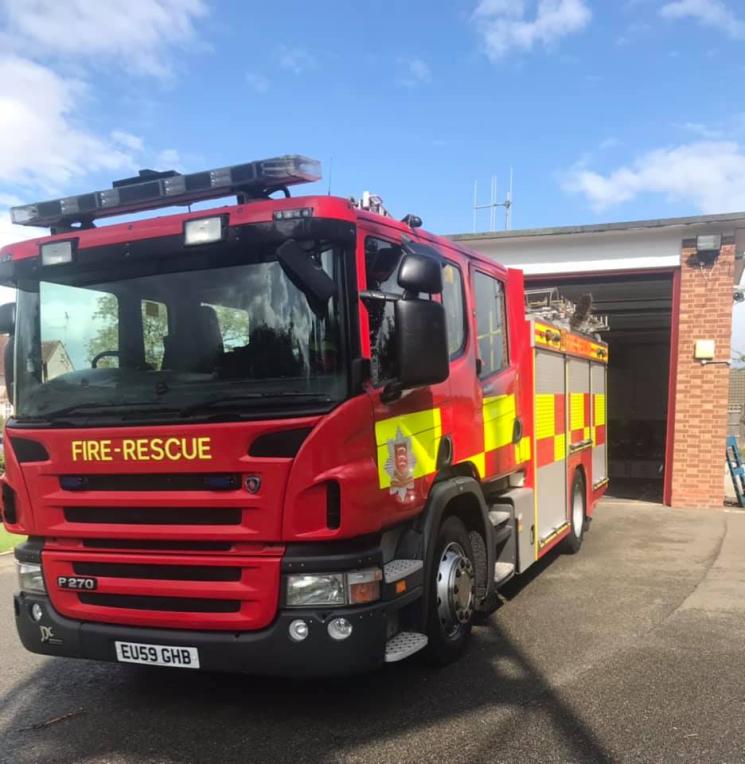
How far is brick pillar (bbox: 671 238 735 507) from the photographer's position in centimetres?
1040

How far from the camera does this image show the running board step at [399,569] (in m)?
3.42

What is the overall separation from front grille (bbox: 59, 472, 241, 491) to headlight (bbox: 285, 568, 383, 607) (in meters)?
0.53

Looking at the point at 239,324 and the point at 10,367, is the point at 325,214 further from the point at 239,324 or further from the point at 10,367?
the point at 10,367

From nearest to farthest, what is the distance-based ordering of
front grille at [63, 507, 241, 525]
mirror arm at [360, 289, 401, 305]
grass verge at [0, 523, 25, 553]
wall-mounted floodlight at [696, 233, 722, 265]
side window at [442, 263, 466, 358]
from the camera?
1. front grille at [63, 507, 241, 525]
2. mirror arm at [360, 289, 401, 305]
3. side window at [442, 263, 466, 358]
4. grass verge at [0, 523, 25, 553]
5. wall-mounted floodlight at [696, 233, 722, 265]

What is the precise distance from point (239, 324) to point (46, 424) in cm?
120

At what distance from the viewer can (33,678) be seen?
4367 millimetres

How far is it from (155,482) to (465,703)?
6.63 feet

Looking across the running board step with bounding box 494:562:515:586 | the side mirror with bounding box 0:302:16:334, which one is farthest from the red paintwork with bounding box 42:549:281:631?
the running board step with bounding box 494:562:515:586

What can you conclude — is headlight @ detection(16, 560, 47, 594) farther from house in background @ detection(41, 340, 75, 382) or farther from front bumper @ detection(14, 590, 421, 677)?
house in background @ detection(41, 340, 75, 382)

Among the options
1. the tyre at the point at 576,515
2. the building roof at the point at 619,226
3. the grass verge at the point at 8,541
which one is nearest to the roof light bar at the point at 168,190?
the tyre at the point at 576,515

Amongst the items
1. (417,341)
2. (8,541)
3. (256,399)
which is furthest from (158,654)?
(8,541)

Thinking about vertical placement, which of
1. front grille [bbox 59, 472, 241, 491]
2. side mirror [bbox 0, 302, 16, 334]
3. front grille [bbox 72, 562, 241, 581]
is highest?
side mirror [bbox 0, 302, 16, 334]

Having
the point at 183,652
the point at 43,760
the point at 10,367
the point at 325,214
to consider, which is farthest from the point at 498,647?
the point at 10,367

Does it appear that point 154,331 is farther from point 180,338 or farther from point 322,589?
point 322,589
